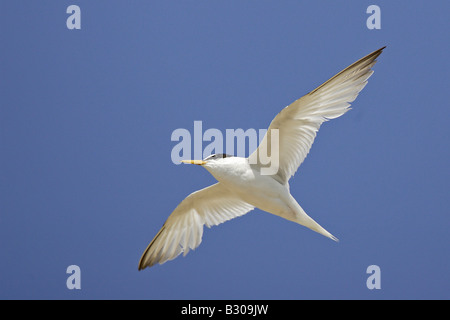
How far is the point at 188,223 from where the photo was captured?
3484 millimetres

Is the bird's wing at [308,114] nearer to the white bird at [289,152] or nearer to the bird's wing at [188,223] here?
the white bird at [289,152]

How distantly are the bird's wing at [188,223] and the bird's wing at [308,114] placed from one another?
0.49m

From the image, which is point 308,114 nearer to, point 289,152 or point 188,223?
point 289,152

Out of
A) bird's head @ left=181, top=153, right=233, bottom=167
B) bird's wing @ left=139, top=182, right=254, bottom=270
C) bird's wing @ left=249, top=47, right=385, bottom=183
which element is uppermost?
bird's wing @ left=249, top=47, right=385, bottom=183

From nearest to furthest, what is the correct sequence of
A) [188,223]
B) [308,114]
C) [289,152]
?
[308,114] < [289,152] < [188,223]

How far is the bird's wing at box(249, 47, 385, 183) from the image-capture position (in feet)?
9.20

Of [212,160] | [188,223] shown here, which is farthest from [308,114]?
[188,223]

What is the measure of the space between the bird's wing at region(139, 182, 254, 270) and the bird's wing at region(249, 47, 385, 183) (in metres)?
0.49

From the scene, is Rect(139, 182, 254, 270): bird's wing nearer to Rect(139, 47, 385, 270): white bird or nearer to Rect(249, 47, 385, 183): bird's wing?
Rect(139, 47, 385, 270): white bird

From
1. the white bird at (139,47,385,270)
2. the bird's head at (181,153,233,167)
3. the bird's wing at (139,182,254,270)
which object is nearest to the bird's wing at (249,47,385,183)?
the white bird at (139,47,385,270)

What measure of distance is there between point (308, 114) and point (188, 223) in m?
1.03

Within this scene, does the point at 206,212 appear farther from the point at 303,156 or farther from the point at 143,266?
the point at 303,156

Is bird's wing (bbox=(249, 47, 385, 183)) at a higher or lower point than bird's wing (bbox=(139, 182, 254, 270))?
higher

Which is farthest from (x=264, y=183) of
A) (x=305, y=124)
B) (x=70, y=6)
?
(x=70, y=6)
